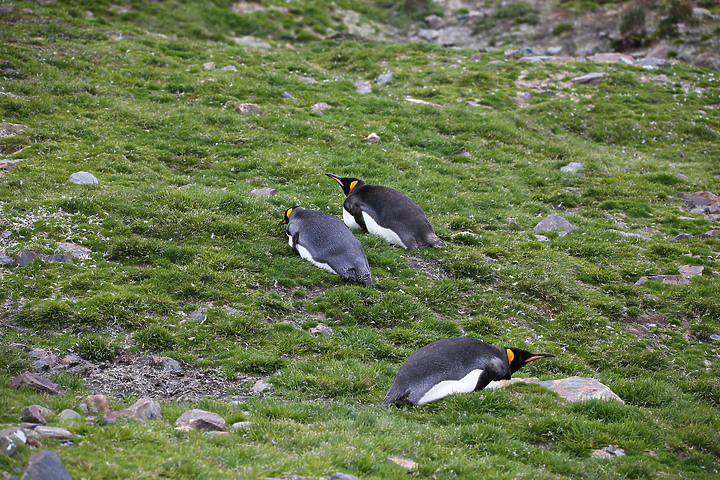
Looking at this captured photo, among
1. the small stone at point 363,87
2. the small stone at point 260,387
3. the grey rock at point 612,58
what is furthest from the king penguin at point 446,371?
the grey rock at point 612,58

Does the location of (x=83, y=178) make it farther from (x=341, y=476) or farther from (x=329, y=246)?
(x=341, y=476)

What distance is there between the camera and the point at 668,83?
28234mm

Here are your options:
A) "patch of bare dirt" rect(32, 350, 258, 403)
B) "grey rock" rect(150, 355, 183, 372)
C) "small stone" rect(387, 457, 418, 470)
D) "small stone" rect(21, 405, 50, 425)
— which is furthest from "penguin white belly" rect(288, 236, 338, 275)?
"small stone" rect(21, 405, 50, 425)

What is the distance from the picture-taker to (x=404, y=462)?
702 centimetres

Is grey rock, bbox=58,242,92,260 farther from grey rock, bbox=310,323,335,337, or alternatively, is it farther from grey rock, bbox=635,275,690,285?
grey rock, bbox=635,275,690,285

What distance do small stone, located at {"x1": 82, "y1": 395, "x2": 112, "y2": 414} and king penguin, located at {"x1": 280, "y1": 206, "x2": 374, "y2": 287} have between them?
5720mm

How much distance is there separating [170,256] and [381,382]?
17.3 feet

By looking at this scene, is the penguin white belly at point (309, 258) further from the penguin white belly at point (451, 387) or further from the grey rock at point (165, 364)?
the penguin white belly at point (451, 387)

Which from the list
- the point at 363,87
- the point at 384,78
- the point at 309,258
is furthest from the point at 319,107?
the point at 309,258

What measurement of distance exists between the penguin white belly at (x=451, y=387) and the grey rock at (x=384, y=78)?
19.3 m

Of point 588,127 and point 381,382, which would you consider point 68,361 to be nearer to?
point 381,382

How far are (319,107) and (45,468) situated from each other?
18.7 metres

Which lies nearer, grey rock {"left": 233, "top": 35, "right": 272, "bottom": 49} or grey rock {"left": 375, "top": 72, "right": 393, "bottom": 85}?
grey rock {"left": 375, "top": 72, "right": 393, "bottom": 85}

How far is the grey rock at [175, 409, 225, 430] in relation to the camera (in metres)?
7.41
